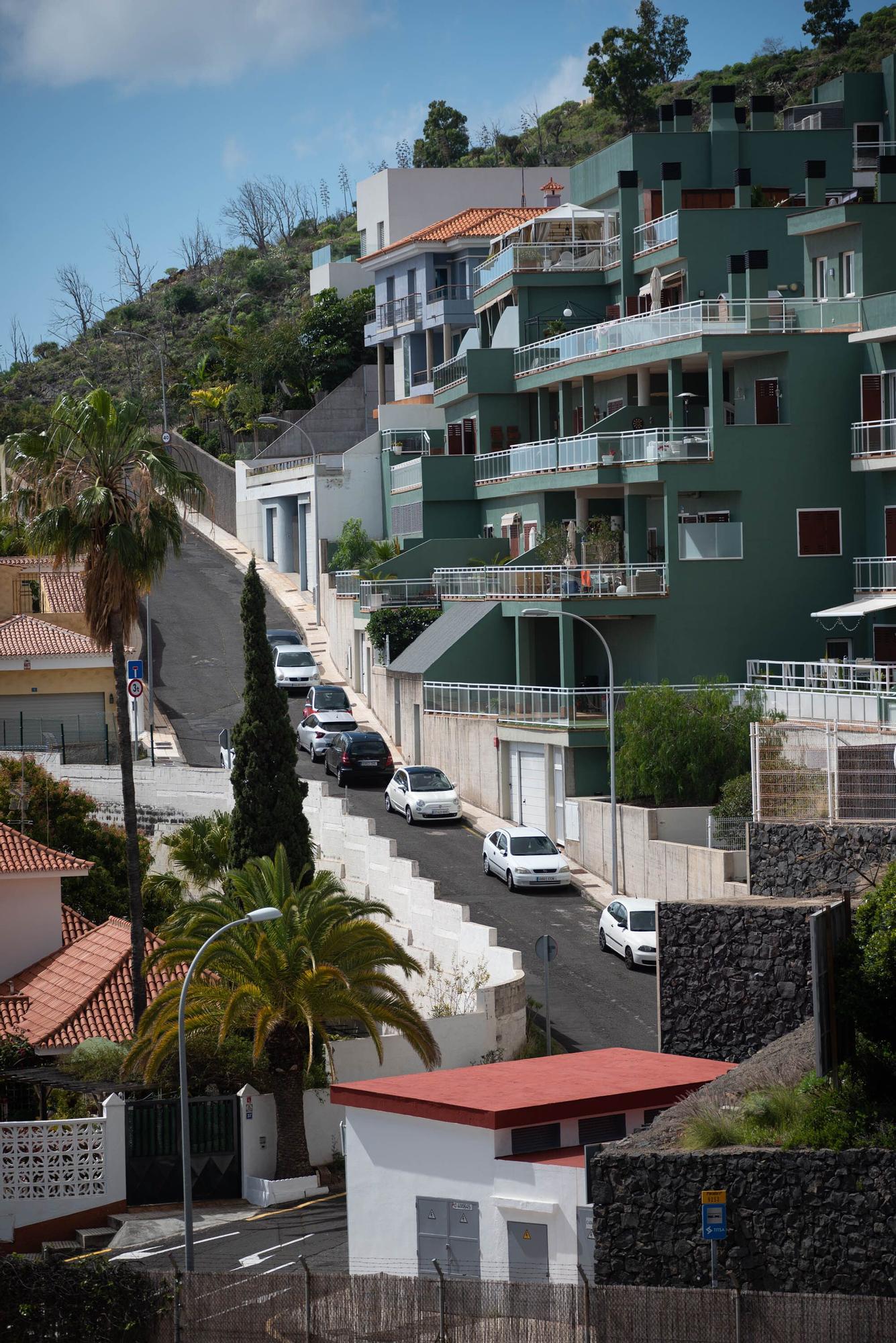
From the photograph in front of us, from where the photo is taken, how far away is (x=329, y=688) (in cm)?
5747

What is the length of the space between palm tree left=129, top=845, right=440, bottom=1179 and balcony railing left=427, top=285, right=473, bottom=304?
54375mm

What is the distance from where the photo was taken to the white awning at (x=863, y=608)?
4588 cm

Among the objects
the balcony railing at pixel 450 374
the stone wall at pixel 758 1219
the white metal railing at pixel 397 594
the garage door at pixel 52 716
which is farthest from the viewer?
the balcony railing at pixel 450 374

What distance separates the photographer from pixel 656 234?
5900 cm

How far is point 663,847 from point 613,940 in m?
3.95

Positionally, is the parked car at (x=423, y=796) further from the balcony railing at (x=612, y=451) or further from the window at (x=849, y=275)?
the window at (x=849, y=275)

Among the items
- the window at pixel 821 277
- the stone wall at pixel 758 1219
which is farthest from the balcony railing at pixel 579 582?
the stone wall at pixel 758 1219

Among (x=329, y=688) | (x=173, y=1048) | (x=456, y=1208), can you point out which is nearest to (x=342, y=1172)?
(x=173, y=1048)

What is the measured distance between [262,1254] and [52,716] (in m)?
35.0

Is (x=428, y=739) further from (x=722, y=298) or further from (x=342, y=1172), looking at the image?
(x=342, y=1172)

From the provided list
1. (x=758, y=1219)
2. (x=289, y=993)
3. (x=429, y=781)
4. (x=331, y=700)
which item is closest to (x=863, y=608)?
(x=429, y=781)

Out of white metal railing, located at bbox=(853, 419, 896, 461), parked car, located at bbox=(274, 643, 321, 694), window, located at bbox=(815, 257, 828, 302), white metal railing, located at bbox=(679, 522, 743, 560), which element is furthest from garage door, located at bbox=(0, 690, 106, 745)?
window, located at bbox=(815, 257, 828, 302)

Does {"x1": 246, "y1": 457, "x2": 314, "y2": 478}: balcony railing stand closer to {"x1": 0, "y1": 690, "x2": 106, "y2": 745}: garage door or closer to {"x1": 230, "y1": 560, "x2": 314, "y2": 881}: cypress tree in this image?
{"x1": 0, "y1": 690, "x2": 106, "y2": 745}: garage door

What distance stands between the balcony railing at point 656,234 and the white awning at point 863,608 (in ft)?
51.0
